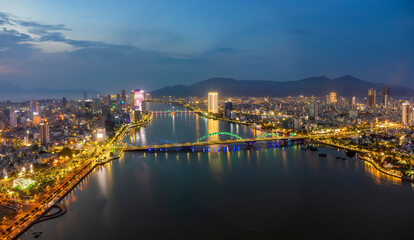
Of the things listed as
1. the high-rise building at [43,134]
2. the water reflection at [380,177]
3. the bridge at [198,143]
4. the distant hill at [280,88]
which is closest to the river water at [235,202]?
the water reflection at [380,177]

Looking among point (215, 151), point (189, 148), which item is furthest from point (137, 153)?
point (215, 151)

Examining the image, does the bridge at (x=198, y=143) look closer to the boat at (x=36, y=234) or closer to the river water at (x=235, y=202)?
the river water at (x=235, y=202)

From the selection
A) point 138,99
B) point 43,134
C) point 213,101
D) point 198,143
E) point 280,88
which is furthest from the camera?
point 280,88

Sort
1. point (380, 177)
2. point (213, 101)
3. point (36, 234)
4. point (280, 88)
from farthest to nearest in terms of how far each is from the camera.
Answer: point (280, 88), point (213, 101), point (380, 177), point (36, 234)

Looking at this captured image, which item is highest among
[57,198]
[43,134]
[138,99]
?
[138,99]

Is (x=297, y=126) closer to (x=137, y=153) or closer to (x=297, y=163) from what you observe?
(x=297, y=163)

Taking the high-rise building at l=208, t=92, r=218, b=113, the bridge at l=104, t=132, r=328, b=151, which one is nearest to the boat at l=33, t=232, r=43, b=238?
the bridge at l=104, t=132, r=328, b=151

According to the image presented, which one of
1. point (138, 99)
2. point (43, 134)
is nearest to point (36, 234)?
point (43, 134)

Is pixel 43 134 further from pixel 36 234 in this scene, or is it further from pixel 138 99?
pixel 138 99
